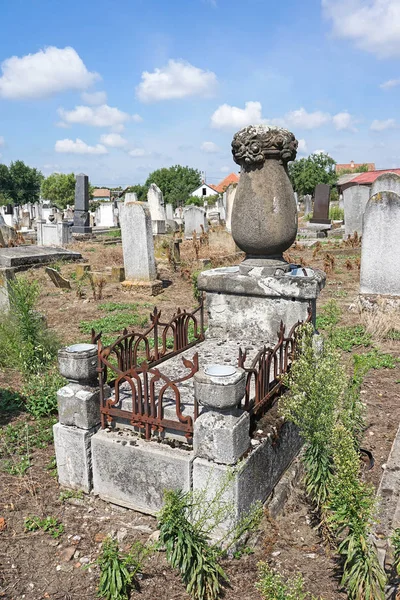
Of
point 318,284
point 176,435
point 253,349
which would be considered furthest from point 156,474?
point 318,284

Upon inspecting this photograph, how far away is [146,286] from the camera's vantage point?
10.5m

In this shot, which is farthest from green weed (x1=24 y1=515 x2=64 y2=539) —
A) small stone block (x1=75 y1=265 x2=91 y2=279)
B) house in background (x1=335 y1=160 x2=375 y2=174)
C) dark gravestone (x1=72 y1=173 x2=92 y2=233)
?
house in background (x1=335 y1=160 x2=375 y2=174)

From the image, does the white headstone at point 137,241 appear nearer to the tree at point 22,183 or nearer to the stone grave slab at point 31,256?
the stone grave slab at point 31,256

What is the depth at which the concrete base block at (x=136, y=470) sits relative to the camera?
308 centimetres

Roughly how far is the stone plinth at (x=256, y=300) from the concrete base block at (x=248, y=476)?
3.97 feet

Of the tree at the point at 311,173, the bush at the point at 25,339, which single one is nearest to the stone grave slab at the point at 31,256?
the bush at the point at 25,339

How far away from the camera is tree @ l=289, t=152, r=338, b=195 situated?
167 feet

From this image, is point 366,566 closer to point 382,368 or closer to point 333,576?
point 333,576

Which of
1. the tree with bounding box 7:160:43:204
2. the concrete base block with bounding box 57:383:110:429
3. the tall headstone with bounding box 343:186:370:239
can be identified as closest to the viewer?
the concrete base block with bounding box 57:383:110:429

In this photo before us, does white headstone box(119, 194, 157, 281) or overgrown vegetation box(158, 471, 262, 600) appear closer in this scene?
overgrown vegetation box(158, 471, 262, 600)

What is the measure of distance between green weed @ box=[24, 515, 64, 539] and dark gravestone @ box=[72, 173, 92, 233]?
19003mm

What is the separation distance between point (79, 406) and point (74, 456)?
41 cm

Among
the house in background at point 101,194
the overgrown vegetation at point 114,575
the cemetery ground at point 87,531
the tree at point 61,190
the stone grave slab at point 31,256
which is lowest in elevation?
the cemetery ground at point 87,531

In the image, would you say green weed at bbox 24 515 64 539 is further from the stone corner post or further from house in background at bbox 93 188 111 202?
house in background at bbox 93 188 111 202
